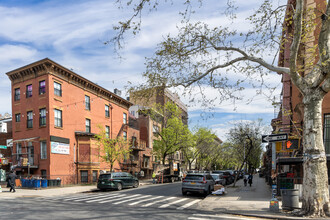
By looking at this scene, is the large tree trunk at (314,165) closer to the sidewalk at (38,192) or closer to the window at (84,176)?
the sidewalk at (38,192)

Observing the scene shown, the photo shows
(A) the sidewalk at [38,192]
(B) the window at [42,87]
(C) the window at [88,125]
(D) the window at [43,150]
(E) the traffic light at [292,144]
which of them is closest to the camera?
(E) the traffic light at [292,144]

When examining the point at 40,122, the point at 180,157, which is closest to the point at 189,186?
the point at 40,122

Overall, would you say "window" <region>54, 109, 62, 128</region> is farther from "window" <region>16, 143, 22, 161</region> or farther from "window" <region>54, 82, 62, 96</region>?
"window" <region>16, 143, 22, 161</region>

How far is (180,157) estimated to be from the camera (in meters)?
68.1

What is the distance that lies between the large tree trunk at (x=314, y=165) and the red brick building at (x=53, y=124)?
22274mm

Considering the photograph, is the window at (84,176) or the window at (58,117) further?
the window at (84,176)

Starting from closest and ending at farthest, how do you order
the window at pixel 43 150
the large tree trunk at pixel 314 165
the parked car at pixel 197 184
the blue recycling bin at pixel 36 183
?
1. the large tree trunk at pixel 314 165
2. the parked car at pixel 197 184
3. the blue recycling bin at pixel 36 183
4. the window at pixel 43 150

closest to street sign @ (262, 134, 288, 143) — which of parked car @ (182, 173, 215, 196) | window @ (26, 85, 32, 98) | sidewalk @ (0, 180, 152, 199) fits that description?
parked car @ (182, 173, 215, 196)

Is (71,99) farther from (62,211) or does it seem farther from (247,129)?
(247,129)

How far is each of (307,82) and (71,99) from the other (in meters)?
24.9

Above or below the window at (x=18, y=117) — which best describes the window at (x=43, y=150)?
below

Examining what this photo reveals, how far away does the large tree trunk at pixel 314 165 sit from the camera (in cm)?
1003

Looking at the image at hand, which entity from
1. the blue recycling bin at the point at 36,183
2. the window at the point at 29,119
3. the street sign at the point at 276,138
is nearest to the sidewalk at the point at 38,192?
the blue recycling bin at the point at 36,183

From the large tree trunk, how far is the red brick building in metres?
22.3
